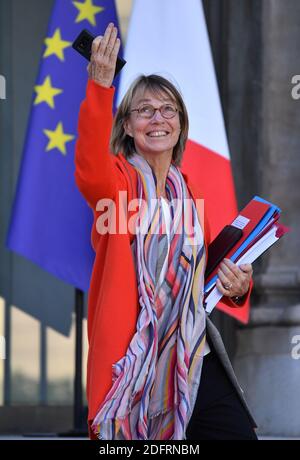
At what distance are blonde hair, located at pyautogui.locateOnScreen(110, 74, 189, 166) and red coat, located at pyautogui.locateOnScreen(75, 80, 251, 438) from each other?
1.07 feet

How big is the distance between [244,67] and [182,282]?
4.36m

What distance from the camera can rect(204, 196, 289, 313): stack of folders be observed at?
400 cm

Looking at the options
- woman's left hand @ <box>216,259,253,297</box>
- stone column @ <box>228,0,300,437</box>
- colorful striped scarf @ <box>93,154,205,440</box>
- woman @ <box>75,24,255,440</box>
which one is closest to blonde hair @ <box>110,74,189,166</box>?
woman @ <box>75,24,255,440</box>

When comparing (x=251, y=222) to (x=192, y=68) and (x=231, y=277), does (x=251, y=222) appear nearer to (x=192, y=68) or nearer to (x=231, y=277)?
(x=231, y=277)

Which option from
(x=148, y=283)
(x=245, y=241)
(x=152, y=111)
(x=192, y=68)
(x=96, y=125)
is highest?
(x=192, y=68)

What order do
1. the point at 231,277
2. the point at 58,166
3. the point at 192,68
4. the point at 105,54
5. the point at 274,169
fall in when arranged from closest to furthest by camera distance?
1. the point at 105,54
2. the point at 231,277
3. the point at 58,166
4. the point at 192,68
5. the point at 274,169

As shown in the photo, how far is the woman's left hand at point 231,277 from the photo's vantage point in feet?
13.0

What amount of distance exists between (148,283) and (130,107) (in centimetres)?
64

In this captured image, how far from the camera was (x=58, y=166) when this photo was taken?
7090 millimetres

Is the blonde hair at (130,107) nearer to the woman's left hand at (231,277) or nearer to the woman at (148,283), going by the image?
the woman at (148,283)

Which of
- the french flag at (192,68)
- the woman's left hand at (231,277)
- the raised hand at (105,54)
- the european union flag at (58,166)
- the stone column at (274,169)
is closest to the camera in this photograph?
the raised hand at (105,54)

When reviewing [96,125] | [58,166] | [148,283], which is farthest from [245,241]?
[58,166]

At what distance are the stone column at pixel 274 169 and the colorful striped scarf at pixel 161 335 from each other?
3721 millimetres

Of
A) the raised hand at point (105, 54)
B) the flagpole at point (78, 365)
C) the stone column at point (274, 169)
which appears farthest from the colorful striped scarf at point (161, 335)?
the stone column at point (274, 169)
